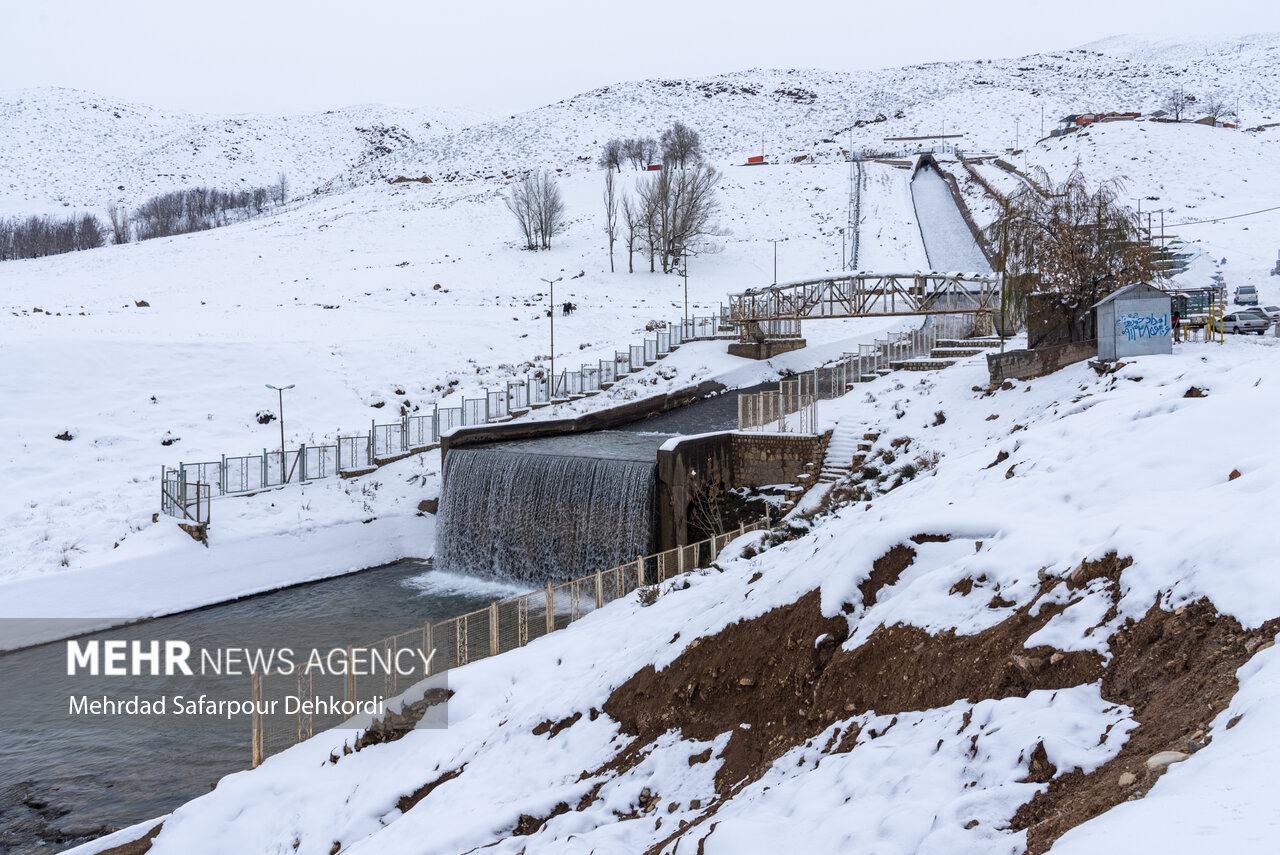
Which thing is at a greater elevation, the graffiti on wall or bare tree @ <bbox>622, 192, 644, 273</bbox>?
bare tree @ <bbox>622, 192, 644, 273</bbox>

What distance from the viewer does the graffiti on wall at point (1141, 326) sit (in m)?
19.0

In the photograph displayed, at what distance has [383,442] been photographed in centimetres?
3059

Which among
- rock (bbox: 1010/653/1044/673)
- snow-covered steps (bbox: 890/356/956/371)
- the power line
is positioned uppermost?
the power line

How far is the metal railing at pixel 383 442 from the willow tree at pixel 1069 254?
18.2 metres

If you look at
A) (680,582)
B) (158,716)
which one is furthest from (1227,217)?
(158,716)

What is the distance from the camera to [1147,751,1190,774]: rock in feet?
14.6

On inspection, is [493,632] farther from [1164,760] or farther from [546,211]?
[546,211]

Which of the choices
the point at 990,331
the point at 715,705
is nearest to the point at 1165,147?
the point at 990,331

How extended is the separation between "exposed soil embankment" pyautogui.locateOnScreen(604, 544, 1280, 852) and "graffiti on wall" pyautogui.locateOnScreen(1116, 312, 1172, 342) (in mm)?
13472

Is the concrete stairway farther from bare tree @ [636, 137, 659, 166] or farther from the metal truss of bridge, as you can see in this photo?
bare tree @ [636, 137, 659, 166]

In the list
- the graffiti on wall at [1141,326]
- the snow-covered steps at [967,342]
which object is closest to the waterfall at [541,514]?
the graffiti on wall at [1141,326]

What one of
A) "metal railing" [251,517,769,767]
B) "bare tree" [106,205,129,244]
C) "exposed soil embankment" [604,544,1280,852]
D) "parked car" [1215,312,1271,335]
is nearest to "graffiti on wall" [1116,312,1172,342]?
"metal railing" [251,517,769,767]

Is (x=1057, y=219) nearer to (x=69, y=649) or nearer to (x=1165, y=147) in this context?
(x=69, y=649)

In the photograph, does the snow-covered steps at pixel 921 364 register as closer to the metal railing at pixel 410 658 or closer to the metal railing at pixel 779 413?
the metal railing at pixel 779 413
